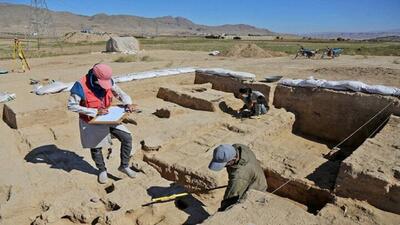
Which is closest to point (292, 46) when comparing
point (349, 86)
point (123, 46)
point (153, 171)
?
point (123, 46)

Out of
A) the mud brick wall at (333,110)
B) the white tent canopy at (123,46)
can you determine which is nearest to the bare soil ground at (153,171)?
the mud brick wall at (333,110)

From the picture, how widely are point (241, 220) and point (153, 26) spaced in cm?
15533

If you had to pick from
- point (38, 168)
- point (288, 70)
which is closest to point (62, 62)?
point (288, 70)

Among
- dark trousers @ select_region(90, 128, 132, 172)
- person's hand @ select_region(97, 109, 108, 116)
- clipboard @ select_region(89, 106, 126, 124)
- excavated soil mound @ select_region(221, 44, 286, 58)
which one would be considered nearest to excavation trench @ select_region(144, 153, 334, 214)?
dark trousers @ select_region(90, 128, 132, 172)

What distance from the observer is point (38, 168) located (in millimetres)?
4707

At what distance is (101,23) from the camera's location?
13262 centimetres

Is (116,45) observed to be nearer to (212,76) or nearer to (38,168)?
(212,76)

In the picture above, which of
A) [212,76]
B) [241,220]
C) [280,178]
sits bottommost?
[280,178]

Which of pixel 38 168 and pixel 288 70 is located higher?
pixel 288 70

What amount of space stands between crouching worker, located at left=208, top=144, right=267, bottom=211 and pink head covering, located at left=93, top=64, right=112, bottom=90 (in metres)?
1.52

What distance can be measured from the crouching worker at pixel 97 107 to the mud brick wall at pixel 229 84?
18.1ft

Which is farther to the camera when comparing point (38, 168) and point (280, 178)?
point (280, 178)

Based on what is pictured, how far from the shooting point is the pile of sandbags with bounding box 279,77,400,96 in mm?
7359

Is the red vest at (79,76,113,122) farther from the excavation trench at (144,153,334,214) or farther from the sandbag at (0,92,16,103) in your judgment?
the sandbag at (0,92,16,103)
